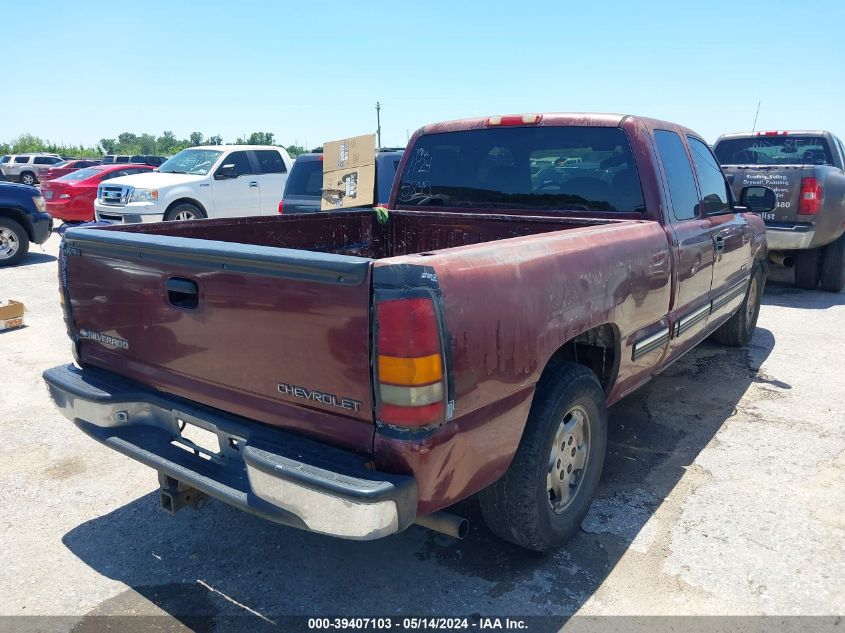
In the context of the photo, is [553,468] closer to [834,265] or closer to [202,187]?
[834,265]

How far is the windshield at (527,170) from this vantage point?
12.2ft

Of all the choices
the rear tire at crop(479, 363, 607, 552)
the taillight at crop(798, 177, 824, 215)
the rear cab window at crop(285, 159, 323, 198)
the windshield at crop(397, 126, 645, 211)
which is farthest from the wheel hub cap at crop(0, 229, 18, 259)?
the taillight at crop(798, 177, 824, 215)

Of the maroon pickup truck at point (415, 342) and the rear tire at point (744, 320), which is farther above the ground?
the maroon pickup truck at point (415, 342)

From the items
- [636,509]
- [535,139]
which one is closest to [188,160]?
[535,139]

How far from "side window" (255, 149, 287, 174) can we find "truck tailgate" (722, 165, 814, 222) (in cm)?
847

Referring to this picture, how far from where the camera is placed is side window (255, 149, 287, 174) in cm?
1298

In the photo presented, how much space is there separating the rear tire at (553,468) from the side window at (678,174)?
1.44 meters

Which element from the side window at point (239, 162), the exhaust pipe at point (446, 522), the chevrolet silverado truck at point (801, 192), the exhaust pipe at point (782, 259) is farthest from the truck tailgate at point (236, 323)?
the side window at point (239, 162)

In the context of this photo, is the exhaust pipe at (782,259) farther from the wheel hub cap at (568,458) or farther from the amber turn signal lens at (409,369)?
the amber turn signal lens at (409,369)

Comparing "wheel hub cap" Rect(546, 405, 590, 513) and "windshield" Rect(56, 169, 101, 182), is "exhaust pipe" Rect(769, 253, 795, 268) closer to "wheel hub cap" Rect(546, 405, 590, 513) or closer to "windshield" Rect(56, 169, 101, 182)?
"wheel hub cap" Rect(546, 405, 590, 513)

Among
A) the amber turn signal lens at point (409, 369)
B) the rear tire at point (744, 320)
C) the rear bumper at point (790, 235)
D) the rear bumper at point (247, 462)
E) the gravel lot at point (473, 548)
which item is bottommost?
Answer: the gravel lot at point (473, 548)

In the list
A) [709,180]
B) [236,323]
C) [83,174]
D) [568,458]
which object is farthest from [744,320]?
[83,174]

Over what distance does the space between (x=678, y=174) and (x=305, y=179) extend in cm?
637

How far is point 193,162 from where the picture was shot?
1251cm
